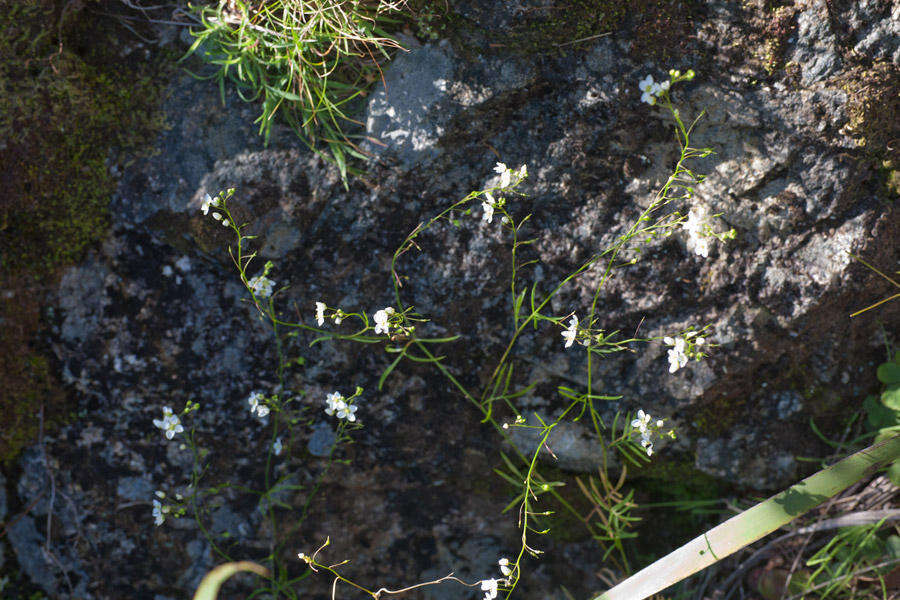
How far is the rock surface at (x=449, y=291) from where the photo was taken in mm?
2102

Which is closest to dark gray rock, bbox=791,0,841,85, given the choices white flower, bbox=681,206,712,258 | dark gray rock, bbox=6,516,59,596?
white flower, bbox=681,206,712,258

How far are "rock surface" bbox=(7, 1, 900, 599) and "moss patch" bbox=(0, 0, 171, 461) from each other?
113 millimetres

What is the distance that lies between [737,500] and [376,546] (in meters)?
1.47

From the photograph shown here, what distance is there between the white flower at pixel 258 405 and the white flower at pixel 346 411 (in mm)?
259

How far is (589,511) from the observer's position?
2.49 m

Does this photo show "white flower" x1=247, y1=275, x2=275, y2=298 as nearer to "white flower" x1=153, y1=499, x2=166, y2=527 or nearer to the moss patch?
the moss patch

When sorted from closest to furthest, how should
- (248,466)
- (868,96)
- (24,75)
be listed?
1. (868,96)
2. (24,75)
3. (248,466)

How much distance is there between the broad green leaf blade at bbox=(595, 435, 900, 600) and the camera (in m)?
2.16

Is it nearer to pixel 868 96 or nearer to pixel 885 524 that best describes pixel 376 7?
pixel 868 96

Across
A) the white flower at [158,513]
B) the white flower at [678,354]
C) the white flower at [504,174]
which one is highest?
the white flower at [504,174]

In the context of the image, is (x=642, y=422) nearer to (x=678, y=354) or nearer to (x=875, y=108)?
(x=678, y=354)

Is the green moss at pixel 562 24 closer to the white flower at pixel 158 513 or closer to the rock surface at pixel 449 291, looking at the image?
the rock surface at pixel 449 291

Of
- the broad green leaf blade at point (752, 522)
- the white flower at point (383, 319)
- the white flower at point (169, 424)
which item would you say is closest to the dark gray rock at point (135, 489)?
the white flower at point (169, 424)

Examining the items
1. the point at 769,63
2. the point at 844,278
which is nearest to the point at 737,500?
the point at 844,278
